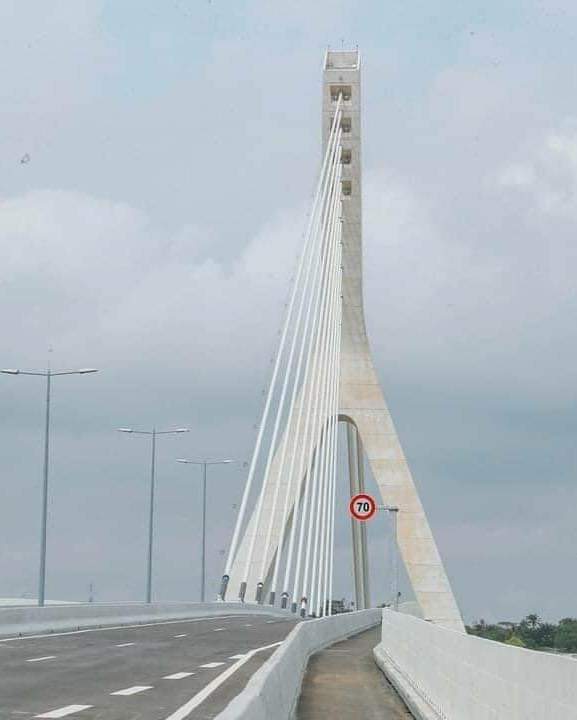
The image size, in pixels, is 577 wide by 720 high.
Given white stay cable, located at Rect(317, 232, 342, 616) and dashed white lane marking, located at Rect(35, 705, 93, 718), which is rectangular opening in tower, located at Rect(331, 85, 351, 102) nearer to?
white stay cable, located at Rect(317, 232, 342, 616)

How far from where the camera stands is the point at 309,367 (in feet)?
184

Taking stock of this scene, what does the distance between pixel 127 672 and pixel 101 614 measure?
19.6 meters

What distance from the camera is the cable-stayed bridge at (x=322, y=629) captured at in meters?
12.9

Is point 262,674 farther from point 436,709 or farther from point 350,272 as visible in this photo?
point 350,272

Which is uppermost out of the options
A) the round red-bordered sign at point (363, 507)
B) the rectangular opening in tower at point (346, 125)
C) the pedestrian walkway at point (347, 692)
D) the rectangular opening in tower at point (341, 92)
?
the rectangular opening in tower at point (341, 92)

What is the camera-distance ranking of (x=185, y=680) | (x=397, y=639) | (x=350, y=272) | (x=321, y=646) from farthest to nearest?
1. (x=350, y=272)
2. (x=321, y=646)
3. (x=397, y=639)
4. (x=185, y=680)

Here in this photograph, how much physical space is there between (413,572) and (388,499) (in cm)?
324

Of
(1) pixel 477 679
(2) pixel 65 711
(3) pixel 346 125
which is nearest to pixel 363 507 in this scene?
(2) pixel 65 711

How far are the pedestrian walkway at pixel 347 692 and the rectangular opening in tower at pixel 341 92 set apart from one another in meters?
37.9

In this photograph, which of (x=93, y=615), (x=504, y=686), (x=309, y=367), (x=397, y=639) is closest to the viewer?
(x=504, y=686)

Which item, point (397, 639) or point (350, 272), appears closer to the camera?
point (397, 639)

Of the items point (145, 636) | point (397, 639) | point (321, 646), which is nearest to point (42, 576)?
point (145, 636)

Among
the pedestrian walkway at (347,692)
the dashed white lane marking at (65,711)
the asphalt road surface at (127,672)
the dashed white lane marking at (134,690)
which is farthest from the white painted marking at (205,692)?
the pedestrian walkway at (347,692)

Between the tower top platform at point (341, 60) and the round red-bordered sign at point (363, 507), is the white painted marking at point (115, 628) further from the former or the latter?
the tower top platform at point (341, 60)
